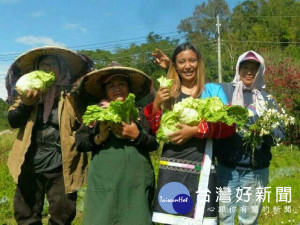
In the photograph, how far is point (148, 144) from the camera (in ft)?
9.96

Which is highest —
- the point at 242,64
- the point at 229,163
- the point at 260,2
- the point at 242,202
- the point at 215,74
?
the point at 260,2

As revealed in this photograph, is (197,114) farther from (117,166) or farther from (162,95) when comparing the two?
(117,166)

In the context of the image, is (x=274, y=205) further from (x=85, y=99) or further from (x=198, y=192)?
Result: (x=85, y=99)

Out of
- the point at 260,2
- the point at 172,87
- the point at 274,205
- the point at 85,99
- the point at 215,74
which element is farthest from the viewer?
the point at 260,2

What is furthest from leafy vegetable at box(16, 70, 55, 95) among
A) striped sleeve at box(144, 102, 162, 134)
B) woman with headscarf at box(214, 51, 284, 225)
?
woman with headscarf at box(214, 51, 284, 225)

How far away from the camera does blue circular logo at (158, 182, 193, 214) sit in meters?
2.94

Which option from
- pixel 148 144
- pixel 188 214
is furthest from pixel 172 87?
pixel 188 214

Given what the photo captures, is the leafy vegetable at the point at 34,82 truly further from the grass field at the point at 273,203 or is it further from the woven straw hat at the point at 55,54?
the grass field at the point at 273,203

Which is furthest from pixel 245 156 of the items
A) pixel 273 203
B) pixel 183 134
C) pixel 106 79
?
pixel 273 203

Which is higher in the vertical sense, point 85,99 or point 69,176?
point 85,99

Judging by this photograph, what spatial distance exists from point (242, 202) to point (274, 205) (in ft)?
10.7

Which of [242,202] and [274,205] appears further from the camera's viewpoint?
[274,205]

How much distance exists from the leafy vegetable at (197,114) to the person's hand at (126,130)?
18 cm

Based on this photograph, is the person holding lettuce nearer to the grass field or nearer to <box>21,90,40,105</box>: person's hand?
<box>21,90,40,105</box>: person's hand
